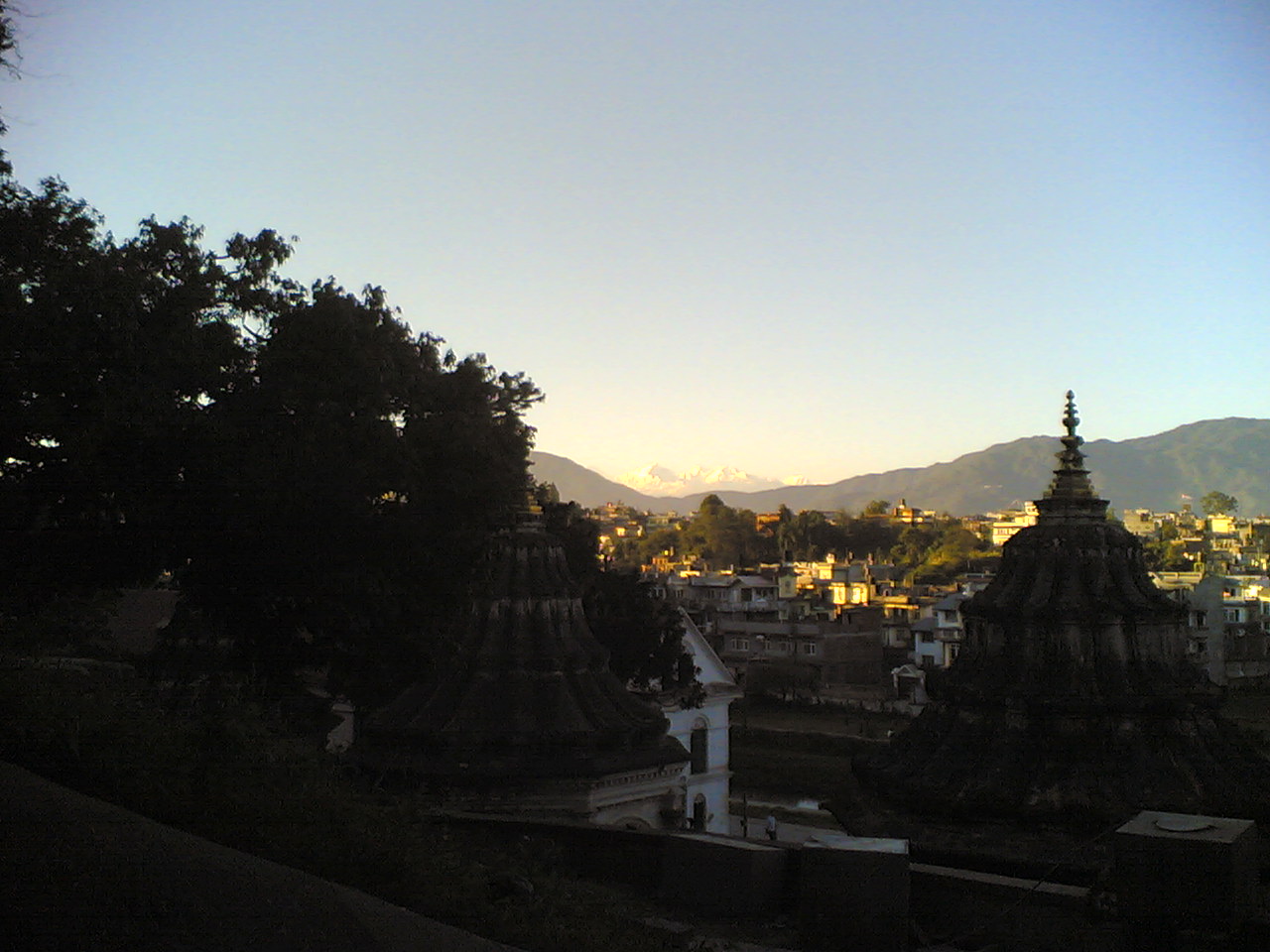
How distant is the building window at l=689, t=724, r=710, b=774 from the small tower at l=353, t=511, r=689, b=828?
11.8 metres

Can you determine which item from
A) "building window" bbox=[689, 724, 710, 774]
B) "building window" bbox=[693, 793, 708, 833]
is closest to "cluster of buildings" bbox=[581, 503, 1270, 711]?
"building window" bbox=[689, 724, 710, 774]

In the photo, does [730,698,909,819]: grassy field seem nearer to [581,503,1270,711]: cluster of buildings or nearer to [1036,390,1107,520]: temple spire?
[581,503,1270,711]: cluster of buildings

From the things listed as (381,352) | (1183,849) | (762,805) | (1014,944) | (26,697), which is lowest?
(762,805)

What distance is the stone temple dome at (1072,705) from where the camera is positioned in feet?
43.1

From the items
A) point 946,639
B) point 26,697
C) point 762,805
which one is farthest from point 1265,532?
point 26,697

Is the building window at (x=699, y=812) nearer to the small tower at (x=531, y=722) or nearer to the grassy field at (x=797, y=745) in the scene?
the grassy field at (x=797, y=745)

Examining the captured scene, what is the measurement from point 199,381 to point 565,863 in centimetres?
866

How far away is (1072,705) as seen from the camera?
1352cm

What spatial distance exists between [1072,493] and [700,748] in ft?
53.6

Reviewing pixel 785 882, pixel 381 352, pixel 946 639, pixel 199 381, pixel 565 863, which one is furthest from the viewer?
pixel 946 639

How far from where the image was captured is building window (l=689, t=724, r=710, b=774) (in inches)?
1153

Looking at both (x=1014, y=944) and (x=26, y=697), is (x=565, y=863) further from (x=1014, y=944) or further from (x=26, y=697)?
(x=26, y=697)

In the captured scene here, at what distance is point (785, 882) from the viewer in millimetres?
10648

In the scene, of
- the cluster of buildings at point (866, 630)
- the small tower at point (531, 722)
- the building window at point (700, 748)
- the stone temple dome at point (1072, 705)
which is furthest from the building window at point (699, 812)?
the cluster of buildings at point (866, 630)
